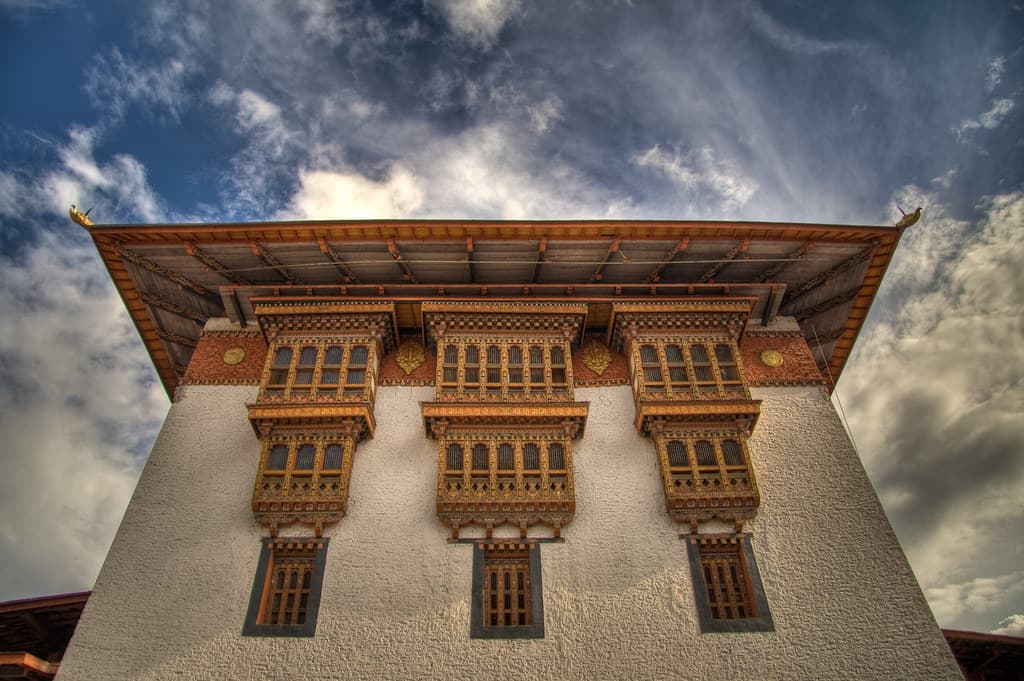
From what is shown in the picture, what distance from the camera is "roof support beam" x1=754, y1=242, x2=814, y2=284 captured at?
14.0m

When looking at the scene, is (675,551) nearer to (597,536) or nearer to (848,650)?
(597,536)

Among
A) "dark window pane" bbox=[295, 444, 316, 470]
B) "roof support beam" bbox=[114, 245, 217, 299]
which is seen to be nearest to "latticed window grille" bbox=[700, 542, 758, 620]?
"dark window pane" bbox=[295, 444, 316, 470]

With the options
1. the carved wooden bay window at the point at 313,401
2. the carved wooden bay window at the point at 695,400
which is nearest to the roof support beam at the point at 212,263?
the carved wooden bay window at the point at 313,401

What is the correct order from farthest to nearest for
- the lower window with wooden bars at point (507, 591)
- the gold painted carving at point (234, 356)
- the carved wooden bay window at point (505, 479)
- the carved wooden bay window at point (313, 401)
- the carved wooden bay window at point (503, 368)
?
the gold painted carving at point (234, 356)
the carved wooden bay window at point (503, 368)
the carved wooden bay window at point (313, 401)
the carved wooden bay window at point (505, 479)
the lower window with wooden bars at point (507, 591)

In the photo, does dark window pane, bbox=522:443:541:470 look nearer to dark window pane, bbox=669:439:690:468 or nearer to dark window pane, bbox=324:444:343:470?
dark window pane, bbox=669:439:690:468

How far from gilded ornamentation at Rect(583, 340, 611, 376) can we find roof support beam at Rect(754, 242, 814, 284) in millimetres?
4209

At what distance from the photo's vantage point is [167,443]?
12.8 meters

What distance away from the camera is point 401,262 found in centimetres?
1409

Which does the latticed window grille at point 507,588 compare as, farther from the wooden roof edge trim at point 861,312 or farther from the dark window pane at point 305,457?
the wooden roof edge trim at point 861,312

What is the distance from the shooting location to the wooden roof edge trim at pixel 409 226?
13148 millimetres

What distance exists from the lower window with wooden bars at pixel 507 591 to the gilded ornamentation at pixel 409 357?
450 cm

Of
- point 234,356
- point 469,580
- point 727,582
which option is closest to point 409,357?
point 234,356

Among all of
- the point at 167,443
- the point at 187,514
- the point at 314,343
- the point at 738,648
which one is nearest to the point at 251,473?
the point at 187,514

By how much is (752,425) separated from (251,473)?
1015 cm
